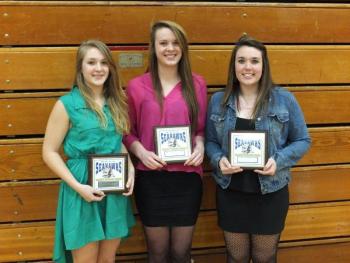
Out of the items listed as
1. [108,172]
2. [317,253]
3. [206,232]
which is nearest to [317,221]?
[317,253]

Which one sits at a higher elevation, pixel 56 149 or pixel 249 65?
pixel 249 65

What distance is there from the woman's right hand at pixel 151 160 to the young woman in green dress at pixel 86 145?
10cm

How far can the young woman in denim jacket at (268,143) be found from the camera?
241 centimetres

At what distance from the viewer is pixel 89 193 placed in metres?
2.24

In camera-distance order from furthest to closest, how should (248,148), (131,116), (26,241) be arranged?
(26,241) → (131,116) → (248,148)

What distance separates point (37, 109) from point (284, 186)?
67.9 inches

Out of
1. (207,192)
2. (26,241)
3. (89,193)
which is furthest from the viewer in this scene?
(207,192)

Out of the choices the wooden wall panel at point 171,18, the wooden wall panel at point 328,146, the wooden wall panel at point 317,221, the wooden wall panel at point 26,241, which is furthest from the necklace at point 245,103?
the wooden wall panel at point 26,241

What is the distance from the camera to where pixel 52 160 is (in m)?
2.27

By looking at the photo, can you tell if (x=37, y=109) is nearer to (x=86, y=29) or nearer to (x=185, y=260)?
(x=86, y=29)

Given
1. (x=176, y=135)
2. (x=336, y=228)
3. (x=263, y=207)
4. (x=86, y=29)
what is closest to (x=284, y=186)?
(x=263, y=207)

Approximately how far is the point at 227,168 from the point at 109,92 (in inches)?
32.2

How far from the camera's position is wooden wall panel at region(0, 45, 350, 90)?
280cm

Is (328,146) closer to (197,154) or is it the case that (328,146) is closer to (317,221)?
(317,221)
